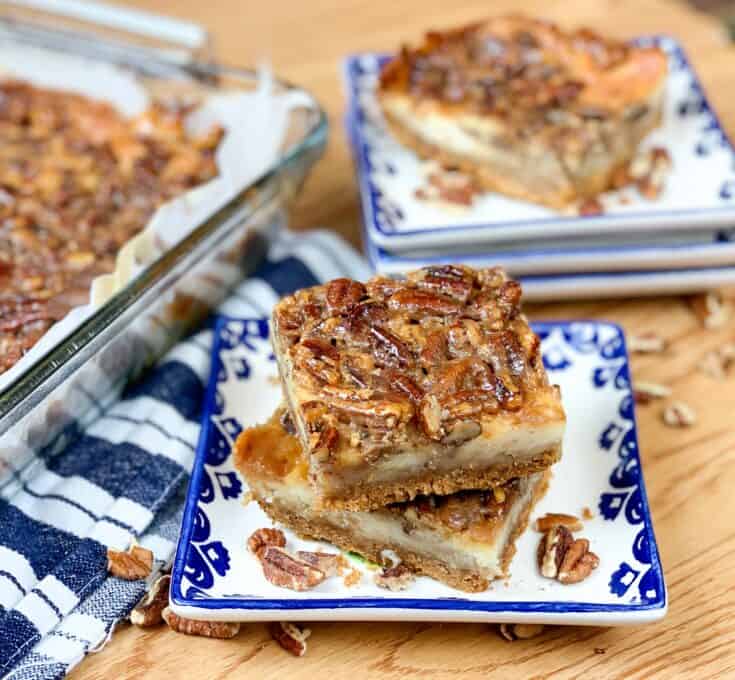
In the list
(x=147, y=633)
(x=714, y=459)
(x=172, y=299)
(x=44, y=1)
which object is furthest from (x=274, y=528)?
(x=44, y=1)

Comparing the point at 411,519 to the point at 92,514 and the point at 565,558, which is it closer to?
the point at 565,558

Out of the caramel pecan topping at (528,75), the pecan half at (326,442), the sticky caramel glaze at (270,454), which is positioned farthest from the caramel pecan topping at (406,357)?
the caramel pecan topping at (528,75)

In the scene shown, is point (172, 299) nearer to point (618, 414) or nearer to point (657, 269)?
point (618, 414)

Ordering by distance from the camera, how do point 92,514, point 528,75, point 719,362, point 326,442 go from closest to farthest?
point 326,442 < point 92,514 < point 719,362 < point 528,75

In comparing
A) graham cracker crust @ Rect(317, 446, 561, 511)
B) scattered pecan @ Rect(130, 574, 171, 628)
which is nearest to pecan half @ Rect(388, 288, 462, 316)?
graham cracker crust @ Rect(317, 446, 561, 511)

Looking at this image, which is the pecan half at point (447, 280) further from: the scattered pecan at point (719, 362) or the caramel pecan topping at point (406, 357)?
the scattered pecan at point (719, 362)

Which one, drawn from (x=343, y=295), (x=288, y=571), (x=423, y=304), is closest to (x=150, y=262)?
(x=343, y=295)
